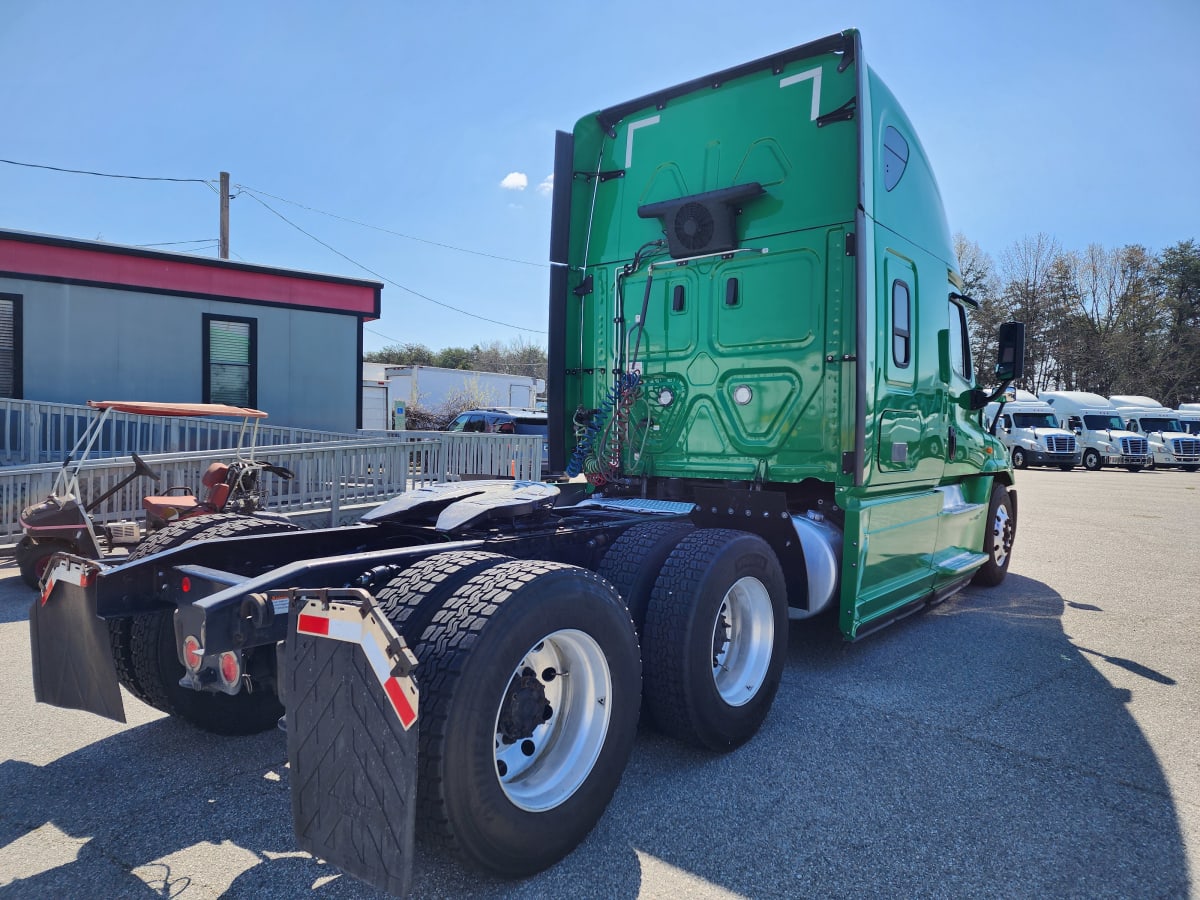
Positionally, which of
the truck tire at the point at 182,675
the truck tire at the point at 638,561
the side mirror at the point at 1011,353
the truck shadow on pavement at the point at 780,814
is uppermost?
the side mirror at the point at 1011,353

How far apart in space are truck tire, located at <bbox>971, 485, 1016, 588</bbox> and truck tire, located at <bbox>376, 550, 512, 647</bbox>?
5576 millimetres

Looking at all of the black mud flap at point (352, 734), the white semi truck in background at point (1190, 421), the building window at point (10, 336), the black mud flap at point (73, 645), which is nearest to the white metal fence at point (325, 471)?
the building window at point (10, 336)

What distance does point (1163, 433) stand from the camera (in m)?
28.8

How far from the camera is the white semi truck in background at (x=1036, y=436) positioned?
88.5ft

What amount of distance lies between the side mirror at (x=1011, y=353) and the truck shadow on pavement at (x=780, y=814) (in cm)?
250

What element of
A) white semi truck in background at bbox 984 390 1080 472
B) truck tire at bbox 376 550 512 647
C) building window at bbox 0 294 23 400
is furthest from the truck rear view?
white semi truck in background at bbox 984 390 1080 472

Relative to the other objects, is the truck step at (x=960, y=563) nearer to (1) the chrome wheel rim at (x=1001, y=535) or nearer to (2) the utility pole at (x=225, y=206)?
(1) the chrome wheel rim at (x=1001, y=535)

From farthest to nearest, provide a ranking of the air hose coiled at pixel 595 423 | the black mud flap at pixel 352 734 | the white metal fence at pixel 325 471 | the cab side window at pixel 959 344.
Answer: the white metal fence at pixel 325 471 → the cab side window at pixel 959 344 → the air hose coiled at pixel 595 423 → the black mud flap at pixel 352 734

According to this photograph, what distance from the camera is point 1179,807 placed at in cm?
296

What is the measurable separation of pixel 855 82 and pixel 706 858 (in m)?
4.08

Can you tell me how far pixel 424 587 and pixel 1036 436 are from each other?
29722 mm

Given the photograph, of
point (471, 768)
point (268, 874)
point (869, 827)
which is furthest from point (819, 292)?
point (268, 874)

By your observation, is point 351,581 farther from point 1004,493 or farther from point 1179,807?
point 1004,493

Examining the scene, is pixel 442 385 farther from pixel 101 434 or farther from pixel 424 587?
pixel 424 587
